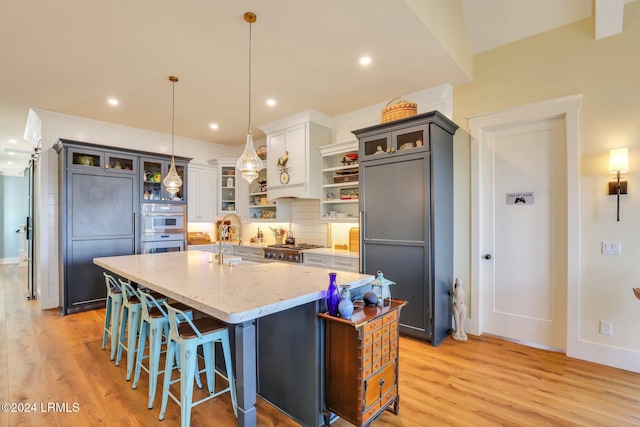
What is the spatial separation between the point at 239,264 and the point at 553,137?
330cm

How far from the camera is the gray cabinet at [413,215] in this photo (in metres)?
3.14

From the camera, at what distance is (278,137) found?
4.92 metres

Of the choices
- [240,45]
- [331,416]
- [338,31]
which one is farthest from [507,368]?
[240,45]

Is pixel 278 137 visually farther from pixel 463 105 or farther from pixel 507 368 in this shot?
pixel 507 368

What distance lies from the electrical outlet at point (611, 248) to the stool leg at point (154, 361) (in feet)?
12.2

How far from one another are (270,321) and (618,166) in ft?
10.0

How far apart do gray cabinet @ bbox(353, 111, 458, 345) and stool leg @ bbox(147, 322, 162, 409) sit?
2212mm

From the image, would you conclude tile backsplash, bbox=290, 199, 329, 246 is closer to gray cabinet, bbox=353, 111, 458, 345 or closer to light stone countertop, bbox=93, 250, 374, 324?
gray cabinet, bbox=353, 111, 458, 345

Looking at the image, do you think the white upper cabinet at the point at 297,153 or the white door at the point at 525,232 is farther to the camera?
the white upper cabinet at the point at 297,153

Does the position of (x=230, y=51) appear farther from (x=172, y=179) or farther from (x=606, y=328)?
(x=606, y=328)

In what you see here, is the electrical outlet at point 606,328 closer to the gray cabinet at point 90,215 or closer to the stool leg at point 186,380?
the stool leg at point 186,380

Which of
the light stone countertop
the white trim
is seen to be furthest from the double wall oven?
the white trim

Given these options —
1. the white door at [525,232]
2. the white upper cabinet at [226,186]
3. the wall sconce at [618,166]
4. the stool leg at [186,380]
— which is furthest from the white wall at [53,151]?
the stool leg at [186,380]

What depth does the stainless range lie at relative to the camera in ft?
14.6
